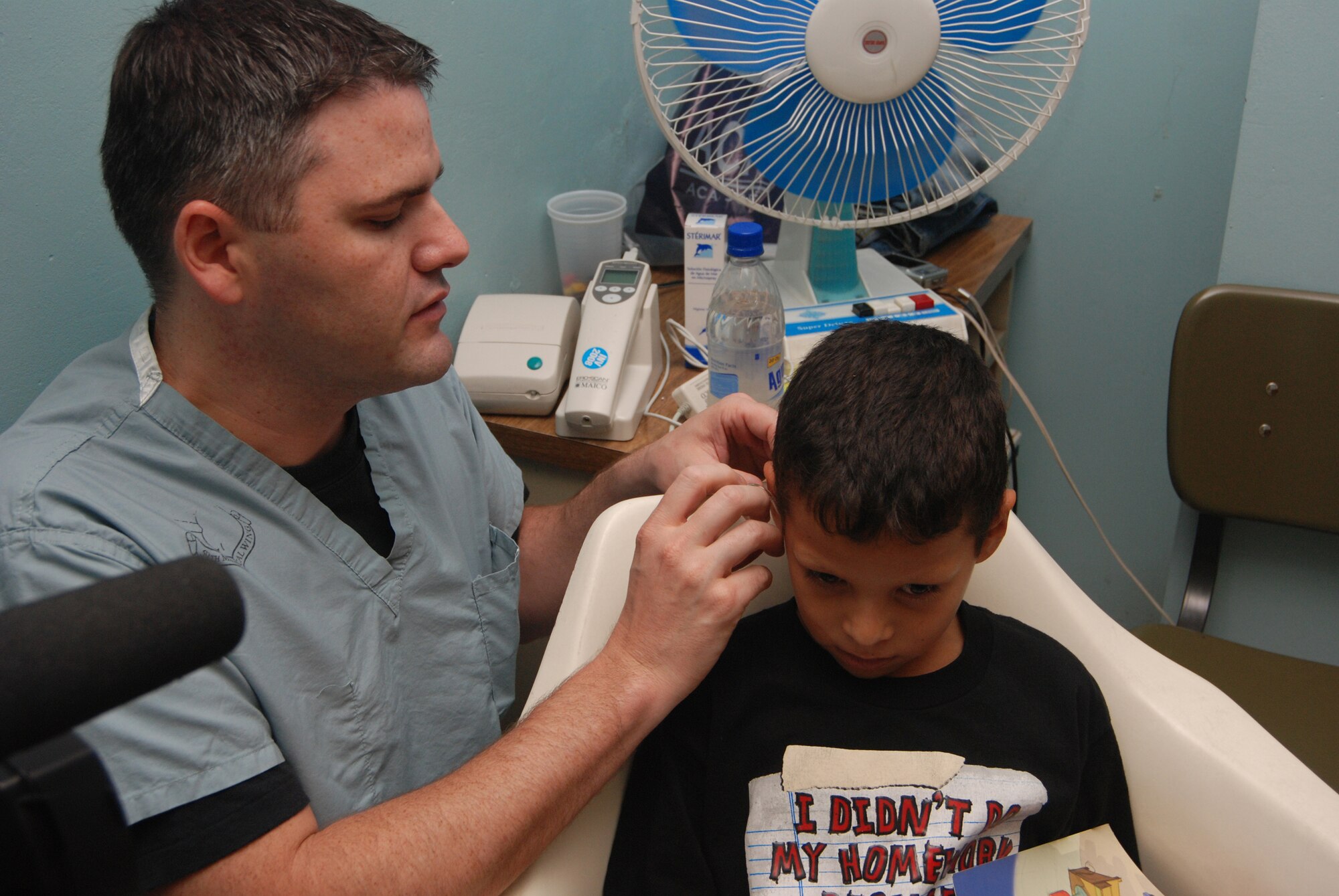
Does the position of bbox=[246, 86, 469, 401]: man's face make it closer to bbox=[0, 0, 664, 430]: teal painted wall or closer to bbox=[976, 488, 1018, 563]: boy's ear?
bbox=[0, 0, 664, 430]: teal painted wall

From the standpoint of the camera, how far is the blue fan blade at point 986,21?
1220 mm

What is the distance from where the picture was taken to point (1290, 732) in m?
1.18

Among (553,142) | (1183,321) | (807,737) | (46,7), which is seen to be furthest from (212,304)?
(1183,321)

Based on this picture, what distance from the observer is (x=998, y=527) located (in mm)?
794

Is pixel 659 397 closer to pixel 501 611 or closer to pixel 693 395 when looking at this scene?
pixel 693 395

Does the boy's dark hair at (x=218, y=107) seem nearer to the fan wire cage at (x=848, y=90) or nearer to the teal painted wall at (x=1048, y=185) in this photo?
the teal painted wall at (x=1048, y=185)

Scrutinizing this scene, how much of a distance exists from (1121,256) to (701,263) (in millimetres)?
1020

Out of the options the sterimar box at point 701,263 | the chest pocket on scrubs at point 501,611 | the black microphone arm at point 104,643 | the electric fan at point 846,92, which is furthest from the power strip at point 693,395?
the black microphone arm at point 104,643

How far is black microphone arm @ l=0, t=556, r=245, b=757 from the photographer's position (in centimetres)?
23

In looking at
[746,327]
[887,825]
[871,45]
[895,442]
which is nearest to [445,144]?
[746,327]

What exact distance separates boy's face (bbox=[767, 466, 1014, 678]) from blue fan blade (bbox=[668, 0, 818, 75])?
0.72 m

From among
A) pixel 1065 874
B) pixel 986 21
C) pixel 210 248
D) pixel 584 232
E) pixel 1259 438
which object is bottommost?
pixel 1065 874

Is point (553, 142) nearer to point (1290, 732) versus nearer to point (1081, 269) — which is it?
point (1081, 269)

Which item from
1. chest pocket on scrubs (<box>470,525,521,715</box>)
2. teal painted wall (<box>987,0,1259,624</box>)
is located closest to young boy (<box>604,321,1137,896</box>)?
chest pocket on scrubs (<box>470,525,521,715</box>)
